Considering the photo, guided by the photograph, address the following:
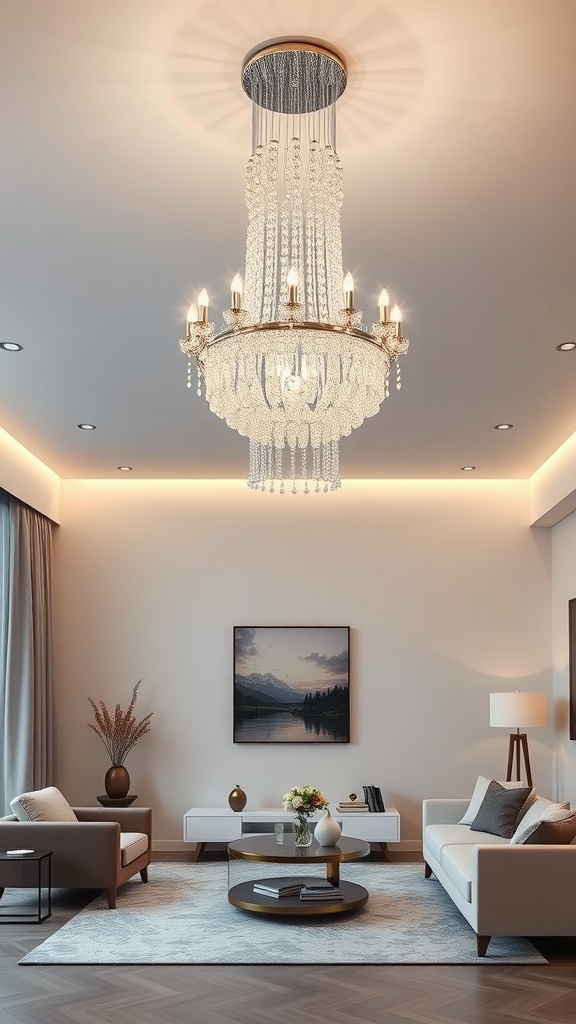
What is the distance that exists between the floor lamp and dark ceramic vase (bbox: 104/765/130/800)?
3.11 m

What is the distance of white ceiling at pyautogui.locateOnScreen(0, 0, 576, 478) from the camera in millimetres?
2838

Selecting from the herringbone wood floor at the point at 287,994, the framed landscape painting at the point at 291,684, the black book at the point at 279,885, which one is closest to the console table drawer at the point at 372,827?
the framed landscape painting at the point at 291,684

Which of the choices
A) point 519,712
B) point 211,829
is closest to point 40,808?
point 211,829

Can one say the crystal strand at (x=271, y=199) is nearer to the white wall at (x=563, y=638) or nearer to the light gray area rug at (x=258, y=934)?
the light gray area rug at (x=258, y=934)

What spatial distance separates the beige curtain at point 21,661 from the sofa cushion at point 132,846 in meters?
1.17

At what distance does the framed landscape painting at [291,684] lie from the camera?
8.72 m

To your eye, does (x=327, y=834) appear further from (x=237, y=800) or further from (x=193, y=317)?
(x=193, y=317)

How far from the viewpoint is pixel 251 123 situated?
3348 millimetres

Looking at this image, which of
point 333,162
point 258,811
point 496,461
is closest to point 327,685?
point 258,811

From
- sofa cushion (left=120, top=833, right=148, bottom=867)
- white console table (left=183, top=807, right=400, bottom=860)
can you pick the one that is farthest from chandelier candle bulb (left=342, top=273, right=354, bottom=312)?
white console table (left=183, top=807, right=400, bottom=860)

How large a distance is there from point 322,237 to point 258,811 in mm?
6124

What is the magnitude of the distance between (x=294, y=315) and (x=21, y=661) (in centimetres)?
546

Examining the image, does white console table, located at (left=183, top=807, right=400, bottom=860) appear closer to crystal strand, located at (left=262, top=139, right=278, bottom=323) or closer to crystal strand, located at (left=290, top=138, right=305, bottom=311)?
crystal strand, located at (left=262, top=139, right=278, bottom=323)

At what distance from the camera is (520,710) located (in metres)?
7.98
